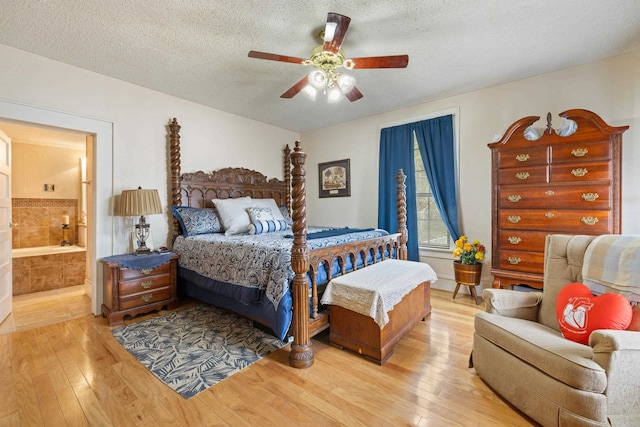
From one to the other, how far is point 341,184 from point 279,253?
2.92 meters

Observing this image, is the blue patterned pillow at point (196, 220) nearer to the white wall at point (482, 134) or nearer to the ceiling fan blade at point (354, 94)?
the white wall at point (482, 134)

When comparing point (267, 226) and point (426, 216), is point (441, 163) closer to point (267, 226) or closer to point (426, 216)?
point (426, 216)

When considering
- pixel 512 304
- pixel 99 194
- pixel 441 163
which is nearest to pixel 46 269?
pixel 99 194

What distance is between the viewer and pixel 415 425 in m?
1.48

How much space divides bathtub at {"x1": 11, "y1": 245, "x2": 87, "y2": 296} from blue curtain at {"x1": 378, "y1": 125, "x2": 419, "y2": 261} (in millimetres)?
4666

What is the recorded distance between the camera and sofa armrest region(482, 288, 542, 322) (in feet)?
6.28

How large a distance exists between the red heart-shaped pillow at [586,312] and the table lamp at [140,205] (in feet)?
11.7

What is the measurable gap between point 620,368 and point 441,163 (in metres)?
2.90

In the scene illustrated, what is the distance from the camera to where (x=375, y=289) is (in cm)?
205

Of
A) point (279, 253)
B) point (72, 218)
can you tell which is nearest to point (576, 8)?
point (279, 253)

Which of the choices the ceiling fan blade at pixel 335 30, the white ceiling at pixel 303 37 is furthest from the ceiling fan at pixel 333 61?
the white ceiling at pixel 303 37

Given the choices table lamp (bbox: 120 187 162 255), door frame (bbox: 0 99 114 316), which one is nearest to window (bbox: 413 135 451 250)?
table lamp (bbox: 120 187 162 255)

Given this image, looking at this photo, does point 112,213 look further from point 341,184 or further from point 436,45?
point 436,45

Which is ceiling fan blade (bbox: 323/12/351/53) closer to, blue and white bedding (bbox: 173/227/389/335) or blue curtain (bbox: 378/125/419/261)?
blue and white bedding (bbox: 173/227/389/335)
